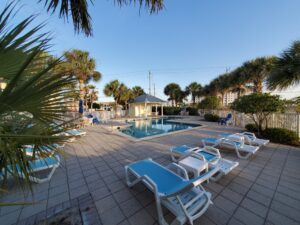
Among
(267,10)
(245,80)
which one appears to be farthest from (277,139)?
(245,80)

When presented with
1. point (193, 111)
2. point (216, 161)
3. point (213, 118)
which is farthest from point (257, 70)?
point (216, 161)

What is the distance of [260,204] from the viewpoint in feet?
7.01

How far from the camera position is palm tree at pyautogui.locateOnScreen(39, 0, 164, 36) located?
2.26 meters

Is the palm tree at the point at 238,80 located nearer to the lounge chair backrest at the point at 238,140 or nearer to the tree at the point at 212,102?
the tree at the point at 212,102

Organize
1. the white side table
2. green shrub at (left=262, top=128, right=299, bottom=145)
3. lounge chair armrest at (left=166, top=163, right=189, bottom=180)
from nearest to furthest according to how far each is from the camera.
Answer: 1. lounge chair armrest at (left=166, top=163, right=189, bottom=180)
2. the white side table
3. green shrub at (left=262, top=128, right=299, bottom=145)

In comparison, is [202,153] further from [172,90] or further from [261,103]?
[172,90]

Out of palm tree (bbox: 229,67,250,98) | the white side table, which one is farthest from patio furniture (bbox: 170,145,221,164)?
palm tree (bbox: 229,67,250,98)

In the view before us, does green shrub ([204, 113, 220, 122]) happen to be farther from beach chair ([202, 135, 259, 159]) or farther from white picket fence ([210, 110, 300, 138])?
beach chair ([202, 135, 259, 159])

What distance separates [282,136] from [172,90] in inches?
946

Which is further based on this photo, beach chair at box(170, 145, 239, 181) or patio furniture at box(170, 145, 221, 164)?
patio furniture at box(170, 145, 221, 164)

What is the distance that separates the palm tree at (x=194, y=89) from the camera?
79.7ft

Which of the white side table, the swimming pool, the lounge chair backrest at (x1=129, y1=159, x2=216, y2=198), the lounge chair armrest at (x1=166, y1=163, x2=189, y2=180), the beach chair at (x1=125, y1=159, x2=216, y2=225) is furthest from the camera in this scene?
the swimming pool

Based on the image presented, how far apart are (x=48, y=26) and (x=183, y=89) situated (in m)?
27.6

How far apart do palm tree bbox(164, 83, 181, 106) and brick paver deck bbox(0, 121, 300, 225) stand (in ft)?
80.8
